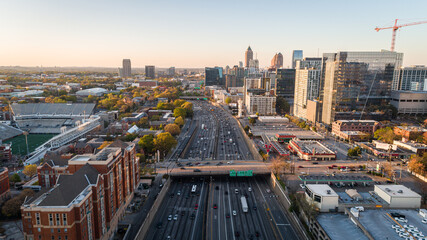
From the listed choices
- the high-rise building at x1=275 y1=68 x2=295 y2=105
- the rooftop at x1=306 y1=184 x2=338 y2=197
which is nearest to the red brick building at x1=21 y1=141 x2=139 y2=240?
the rooftop at x1=306 y1=184 x2=338 y2=197

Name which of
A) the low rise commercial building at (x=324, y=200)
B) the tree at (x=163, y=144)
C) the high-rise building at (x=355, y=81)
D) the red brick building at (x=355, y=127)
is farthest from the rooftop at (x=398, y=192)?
the high-rise building at (x=355, y=81)

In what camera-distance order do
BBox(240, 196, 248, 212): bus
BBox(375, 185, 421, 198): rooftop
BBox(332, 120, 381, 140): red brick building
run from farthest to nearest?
BBox(332, 120, 381, 140): red brick building → BBox(240, 196, 248, 212): bus → BBox(375, 185, 421, 198): rooftop

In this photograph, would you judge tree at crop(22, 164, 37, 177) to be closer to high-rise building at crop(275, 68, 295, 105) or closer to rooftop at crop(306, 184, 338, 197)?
rooftop at crop(306, 184, 338, 197)

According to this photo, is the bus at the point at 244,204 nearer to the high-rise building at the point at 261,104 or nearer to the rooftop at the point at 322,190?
the rooftop at the point at 322,190

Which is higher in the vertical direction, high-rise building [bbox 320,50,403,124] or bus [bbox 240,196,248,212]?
high-rise building [bbox 320,50,403,124]

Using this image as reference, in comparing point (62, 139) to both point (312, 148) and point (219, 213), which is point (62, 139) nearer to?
point (219, 213)

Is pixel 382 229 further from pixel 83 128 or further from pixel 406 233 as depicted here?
pixel 83 128
